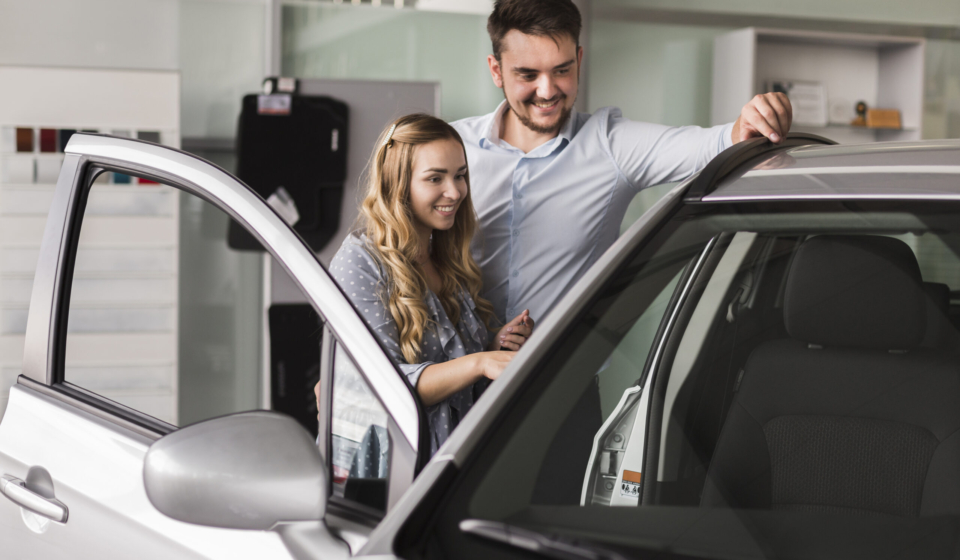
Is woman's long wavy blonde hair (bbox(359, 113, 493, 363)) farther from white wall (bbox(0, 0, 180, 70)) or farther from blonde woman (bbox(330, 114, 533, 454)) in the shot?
white wall (bbox(0, 0, 180, 70))

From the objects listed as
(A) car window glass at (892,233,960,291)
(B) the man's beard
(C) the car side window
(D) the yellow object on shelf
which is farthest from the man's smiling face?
(D) the yellow object on shelf

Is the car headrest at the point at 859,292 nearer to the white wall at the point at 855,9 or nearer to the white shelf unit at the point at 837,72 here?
the white shelf unit at the point at 837,72

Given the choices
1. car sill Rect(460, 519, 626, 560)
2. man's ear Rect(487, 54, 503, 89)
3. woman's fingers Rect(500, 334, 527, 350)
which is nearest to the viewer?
car sill Rect(460, 519, 626, 560)

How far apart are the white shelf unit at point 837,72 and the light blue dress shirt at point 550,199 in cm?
234

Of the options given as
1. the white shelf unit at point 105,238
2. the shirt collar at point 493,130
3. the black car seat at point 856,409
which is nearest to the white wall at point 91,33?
the white shelf unit at point 105,238

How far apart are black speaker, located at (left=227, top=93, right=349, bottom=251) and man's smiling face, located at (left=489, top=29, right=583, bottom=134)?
6.93 ft

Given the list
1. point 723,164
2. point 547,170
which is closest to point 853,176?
point 723,164

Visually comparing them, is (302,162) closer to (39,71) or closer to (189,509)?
(39,71)

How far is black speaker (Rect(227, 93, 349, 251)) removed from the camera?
3.59m

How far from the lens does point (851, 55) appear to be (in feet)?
13.1

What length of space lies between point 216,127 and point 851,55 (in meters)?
3.15

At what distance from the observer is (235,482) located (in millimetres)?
731

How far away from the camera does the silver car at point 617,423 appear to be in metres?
0.73

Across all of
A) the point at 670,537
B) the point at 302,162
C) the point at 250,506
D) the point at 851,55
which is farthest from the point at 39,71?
the point at 851,55
